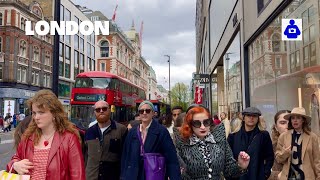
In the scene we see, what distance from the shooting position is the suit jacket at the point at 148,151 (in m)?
4.07

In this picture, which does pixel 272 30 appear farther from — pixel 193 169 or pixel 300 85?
pixel 193 169

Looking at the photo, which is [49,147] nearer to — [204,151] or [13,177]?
[13,177]

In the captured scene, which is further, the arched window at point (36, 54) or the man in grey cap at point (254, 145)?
the arched window at point (36, 54)

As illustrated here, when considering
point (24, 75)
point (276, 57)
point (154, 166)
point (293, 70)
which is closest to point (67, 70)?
point (24, 75)

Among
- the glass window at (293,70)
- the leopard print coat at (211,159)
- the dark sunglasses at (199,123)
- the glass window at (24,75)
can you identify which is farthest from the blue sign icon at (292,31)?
the glass window at (24,75)

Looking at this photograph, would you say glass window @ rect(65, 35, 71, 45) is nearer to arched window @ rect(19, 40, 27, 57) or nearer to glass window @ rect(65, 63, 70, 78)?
glass window @ rect(65, 63, 70, 78)

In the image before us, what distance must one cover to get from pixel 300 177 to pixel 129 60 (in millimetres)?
91255

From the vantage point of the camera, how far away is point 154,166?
410 cm

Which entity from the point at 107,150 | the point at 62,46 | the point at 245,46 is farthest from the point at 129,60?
the point at 107,150

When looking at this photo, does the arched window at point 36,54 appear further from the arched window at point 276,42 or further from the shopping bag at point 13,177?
the shopping bag at point 13,177

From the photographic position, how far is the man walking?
4828mm

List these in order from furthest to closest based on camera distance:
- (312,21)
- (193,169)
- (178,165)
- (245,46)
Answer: (245,46)
(312,21)
(178,165)
(193,169)

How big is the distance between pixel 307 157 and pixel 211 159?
1605 mm

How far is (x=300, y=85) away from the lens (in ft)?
24.2
